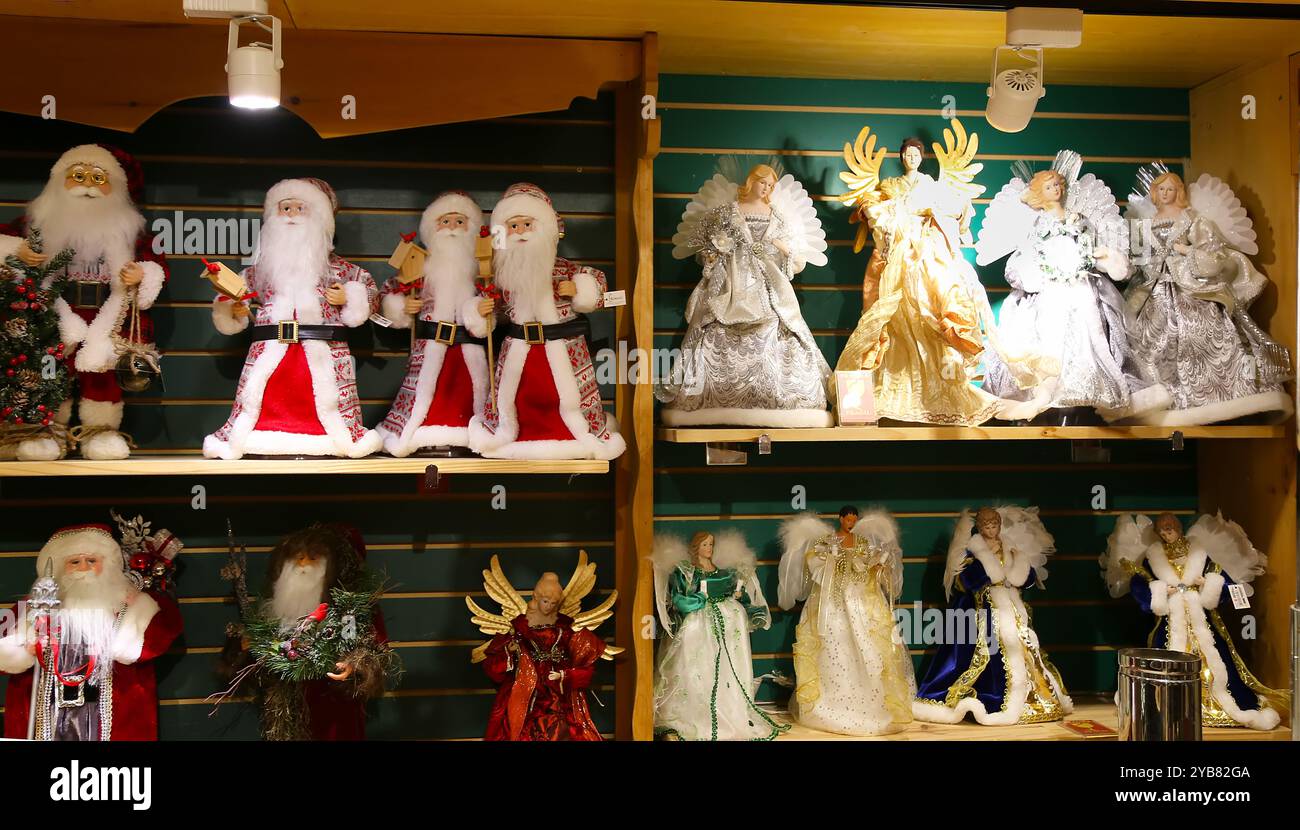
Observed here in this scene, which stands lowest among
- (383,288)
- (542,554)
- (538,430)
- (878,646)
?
(878,646)

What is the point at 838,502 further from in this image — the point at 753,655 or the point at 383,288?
the point at 383,288

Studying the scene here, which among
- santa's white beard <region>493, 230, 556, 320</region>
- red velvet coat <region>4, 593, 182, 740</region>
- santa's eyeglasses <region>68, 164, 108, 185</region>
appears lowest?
red velvet coat <region>4, 593, 182, 740</region>

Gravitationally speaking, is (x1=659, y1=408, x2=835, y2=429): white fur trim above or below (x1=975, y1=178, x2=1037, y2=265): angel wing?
below

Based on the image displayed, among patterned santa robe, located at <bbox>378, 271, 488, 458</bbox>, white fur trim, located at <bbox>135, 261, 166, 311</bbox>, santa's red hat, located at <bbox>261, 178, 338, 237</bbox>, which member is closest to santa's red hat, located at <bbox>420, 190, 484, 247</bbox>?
patterned santa robe, located at <bbox>378, 271, 488, 458</bbox>

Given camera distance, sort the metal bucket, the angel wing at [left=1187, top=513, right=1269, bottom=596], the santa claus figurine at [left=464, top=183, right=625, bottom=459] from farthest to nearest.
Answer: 1. the angel wing at [left=1187, top=513, right=1269, bottom=596]
2. the santa claus figurine at [left=464, top=183, right=625, bottom=459]
3. the metal bucket

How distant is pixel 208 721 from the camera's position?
2.63 meters

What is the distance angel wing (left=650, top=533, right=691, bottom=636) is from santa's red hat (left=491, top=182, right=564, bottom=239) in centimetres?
76

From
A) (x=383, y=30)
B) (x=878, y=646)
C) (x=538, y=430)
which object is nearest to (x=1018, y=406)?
(x=878, y=646)

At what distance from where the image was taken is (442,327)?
2.55 m

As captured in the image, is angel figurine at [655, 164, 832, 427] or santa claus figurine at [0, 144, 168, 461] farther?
angel figurine at [655, 164, 832, 427]

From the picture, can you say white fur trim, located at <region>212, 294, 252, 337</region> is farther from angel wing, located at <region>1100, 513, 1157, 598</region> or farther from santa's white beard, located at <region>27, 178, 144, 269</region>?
angel wing, located at <region>1100, 513, 1157, 598</region>

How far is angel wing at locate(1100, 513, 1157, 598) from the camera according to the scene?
8.96 ft

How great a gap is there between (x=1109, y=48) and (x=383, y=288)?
6.00 feet
